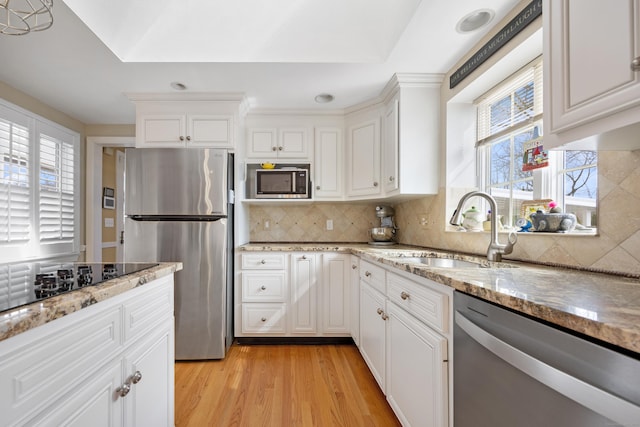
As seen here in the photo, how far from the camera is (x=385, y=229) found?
281cm

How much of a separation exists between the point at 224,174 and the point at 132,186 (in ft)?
2.42

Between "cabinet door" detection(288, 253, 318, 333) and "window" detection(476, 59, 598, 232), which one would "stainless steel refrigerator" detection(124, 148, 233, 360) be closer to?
"cabinet door" detection(288, 253, 318, 333)

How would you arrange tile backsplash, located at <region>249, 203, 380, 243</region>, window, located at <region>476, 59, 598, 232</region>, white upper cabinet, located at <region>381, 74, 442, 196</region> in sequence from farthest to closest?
tile backsplash, located at <region>249, 203, 380, 243</region> → white upper cabinet, located at <region>381, 74, 442, 196</region> → window, located at <region>476, 59, 598, 232</region>

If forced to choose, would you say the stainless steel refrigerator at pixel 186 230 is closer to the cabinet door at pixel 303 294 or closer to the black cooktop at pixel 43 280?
the cabinet door at pixel 303 294

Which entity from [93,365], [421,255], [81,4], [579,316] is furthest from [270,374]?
[81,4]

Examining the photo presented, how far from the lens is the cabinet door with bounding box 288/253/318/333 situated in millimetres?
2561

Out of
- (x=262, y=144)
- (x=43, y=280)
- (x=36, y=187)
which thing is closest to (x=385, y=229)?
(x=262, y=144)

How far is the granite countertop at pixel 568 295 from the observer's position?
1.74 ft

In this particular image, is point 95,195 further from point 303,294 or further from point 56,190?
point 303,294

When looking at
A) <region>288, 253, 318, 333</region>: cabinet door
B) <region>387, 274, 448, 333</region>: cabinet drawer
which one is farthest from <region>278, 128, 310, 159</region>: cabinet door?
<region>387, 274, 448, 333</region>: cabinet drawer

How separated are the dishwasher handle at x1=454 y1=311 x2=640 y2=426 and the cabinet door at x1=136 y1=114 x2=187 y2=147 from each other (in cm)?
264

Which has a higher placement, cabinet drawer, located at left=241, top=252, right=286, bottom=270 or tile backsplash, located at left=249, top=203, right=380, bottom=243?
tile backsplash, located at left=249, top=203, right=380, bottom=243

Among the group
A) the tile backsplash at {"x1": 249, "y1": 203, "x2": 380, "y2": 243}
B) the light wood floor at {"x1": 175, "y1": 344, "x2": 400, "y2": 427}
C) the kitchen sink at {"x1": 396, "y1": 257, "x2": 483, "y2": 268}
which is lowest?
the light wood floor at {"x1": 175, "y1": 344, "x2": 400, "y2": 427}

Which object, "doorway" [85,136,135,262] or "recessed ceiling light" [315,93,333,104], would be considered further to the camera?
"doorway" [85,136,135,262]
